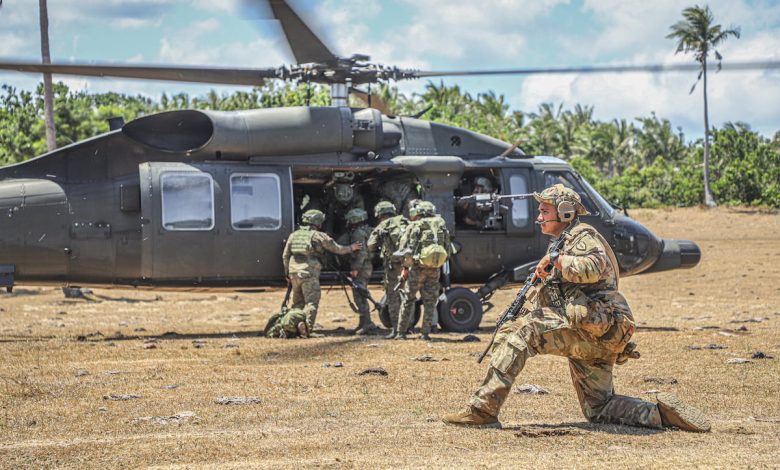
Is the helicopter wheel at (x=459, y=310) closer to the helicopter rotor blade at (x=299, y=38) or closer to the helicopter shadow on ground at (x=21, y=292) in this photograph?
the helicopter rotor blade at (x=299, y=38)

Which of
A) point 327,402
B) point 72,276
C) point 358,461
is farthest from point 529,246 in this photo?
point 358,461

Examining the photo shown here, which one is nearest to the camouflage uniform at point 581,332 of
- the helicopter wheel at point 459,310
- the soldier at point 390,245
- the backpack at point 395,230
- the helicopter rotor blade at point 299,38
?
the helicopter rotor blade at point 299,38

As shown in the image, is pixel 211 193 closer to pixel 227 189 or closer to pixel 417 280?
pixel 227 189

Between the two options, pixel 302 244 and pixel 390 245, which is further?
pixel 390 245

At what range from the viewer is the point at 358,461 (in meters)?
6.08

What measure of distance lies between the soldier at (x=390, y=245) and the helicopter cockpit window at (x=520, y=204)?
1.96 m

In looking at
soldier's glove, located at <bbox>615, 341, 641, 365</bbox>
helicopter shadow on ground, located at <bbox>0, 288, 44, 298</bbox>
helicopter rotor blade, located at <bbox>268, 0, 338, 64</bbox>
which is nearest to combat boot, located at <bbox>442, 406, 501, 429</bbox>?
soldier's glove, located at <bbox>615, 341, 641, 365</bbox>

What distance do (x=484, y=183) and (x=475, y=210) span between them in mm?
514

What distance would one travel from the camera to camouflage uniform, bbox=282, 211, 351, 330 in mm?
14250

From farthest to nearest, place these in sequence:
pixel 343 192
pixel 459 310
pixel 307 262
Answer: pixel 343 192, pixel 459 310, pixel 307 262

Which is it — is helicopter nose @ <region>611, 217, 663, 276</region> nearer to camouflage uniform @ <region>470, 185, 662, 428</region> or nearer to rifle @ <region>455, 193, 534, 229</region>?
rifle @ <region>455, 193, 534, 229</region>

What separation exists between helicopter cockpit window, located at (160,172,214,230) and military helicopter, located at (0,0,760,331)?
0.6 inches

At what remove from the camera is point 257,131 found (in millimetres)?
14562

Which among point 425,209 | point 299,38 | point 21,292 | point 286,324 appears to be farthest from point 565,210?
point 21,292
